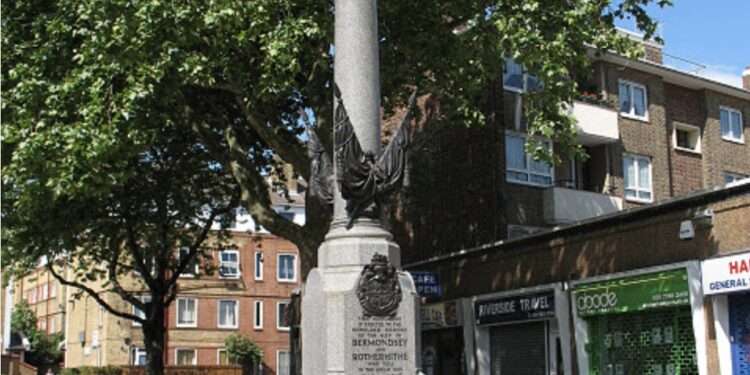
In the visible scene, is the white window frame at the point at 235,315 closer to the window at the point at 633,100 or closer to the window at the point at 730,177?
the window at the point at 730,177

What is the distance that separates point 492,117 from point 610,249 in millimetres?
9541

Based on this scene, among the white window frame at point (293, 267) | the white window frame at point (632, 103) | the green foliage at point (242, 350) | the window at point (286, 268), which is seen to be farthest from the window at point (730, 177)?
the window at point (286, 268)

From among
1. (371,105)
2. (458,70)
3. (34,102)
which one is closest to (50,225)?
(34,102)

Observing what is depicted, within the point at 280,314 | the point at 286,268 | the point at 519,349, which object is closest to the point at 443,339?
the point at 519,349

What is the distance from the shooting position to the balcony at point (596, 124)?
107 feet

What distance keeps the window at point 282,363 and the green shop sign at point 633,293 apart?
37932mm

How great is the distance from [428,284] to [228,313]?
3389cm

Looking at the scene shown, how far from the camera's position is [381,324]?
1206cm

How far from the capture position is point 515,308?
25.4 meters

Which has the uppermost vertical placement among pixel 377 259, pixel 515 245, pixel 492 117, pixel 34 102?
pixel 492 117

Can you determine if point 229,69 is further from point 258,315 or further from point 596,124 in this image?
point 258,315

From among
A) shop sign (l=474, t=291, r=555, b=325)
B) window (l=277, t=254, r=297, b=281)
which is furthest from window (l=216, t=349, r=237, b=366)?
shop sign (l=474, t=291, r=555, b=325)

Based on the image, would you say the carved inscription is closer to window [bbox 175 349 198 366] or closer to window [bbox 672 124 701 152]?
window [bbox 672 124 701 152]

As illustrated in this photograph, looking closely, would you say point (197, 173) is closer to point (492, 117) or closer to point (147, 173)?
point (147, 173)
